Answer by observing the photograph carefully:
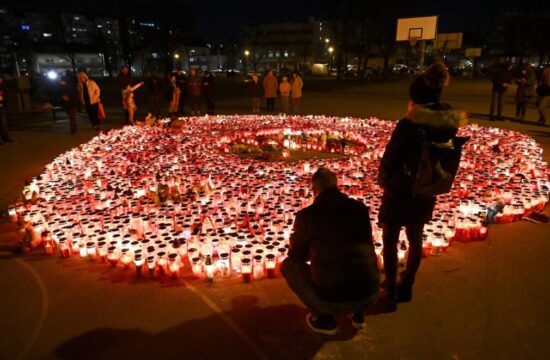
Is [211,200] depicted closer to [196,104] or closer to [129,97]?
[129,97]

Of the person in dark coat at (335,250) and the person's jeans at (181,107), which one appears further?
the person's jeans at (181,107)

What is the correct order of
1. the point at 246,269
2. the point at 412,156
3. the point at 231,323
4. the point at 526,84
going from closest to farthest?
the point at 412,156 → the point at 231,323 → the point at 246,269 → the point at 526,84

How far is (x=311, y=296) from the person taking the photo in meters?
2.78

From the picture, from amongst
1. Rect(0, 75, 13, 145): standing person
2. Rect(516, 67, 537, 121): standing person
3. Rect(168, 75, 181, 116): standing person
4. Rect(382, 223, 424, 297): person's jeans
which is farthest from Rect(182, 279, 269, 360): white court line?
Rect(516, 67, 537, 121): standing person

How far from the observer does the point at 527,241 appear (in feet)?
15.0

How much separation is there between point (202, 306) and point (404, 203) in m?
1.94

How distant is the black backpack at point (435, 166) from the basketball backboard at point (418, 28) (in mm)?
17070

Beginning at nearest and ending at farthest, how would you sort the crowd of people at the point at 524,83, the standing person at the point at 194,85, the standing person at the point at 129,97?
1. the crowd of people at the point at 524,83
2. the standing person at the point at 129,97
3. the standing person at the point at 194,85

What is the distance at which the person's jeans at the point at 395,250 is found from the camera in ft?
10.2

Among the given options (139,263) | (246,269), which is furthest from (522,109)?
(139,263)

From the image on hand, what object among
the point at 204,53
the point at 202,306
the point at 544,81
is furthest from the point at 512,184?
the point at 204,53

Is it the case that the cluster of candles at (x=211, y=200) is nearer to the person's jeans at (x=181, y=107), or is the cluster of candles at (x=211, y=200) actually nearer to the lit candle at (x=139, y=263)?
the lit candle at (x=139, y=263)

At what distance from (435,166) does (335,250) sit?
3.15 feet

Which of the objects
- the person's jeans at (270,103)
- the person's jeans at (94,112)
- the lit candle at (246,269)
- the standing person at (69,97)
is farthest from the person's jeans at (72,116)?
the lit candle at (246,269)
